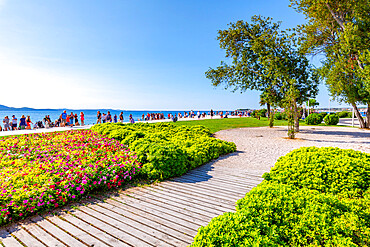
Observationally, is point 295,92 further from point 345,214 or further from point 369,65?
point 345,214

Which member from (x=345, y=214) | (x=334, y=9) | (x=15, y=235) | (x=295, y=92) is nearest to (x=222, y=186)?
(x=345, y=214)

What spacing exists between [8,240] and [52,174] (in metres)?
2.33

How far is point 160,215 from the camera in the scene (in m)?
3.92

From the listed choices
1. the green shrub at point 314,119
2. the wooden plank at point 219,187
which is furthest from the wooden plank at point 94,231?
the green shrub at point 314,119

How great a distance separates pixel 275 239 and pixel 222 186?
111 inches

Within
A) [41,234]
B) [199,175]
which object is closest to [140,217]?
[41,234]

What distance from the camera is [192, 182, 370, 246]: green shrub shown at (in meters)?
2.46

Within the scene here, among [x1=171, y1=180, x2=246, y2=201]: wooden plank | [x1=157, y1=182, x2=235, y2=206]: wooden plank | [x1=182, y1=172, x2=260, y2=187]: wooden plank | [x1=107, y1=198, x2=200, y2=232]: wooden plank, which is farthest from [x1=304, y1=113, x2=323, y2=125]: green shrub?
[x1=107, y1=198, x2=200, y2=232]: wooden plank

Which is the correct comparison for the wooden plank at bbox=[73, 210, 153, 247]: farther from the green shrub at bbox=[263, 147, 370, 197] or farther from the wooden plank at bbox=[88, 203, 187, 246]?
the green shrub at bbox=[263, 147, 370, 197]

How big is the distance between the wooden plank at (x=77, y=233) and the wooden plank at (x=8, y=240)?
1.90 feet

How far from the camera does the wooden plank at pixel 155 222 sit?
330 centimetres

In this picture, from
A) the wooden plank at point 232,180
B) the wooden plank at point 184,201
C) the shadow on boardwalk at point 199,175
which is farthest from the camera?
the shadow on boardwalk at point 199,175

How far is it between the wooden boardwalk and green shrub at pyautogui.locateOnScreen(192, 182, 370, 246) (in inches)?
35.4

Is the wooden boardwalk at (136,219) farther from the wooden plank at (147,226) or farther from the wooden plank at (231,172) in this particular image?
the wooden plank at (231,172)
